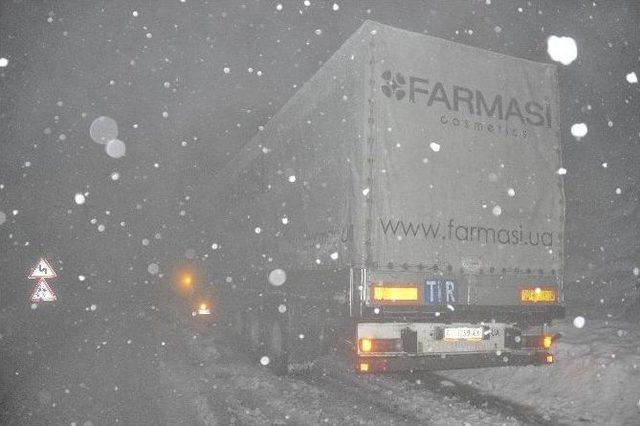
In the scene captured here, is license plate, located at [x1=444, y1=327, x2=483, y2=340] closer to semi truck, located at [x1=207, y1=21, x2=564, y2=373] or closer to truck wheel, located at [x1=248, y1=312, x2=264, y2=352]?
semi truck, located at [x1=207, y1=21, x2=564, y2=373]

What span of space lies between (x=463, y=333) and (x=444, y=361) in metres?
0.42

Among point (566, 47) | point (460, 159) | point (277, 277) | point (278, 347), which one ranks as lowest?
point (278, 347)

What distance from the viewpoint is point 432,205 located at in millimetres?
6047

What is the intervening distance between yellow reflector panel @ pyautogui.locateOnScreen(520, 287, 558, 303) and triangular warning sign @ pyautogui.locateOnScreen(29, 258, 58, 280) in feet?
31.5

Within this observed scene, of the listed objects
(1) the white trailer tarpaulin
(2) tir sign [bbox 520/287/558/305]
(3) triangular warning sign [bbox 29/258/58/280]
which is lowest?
(2) tir sign [bbox 520/287/558/305]

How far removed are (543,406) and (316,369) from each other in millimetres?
3714

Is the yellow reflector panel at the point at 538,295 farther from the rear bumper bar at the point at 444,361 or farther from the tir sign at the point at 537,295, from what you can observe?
the rear bumper bar at the point at 444,361

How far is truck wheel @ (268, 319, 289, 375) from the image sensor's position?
26.3ft

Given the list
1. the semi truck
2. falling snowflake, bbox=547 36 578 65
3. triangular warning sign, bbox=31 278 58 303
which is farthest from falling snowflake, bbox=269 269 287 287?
falling snowflake, bbox=547 36 578 65

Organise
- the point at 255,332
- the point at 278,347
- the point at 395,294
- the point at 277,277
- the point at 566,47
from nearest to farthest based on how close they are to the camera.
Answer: the point at 395,294
the point at 278,347
the point at 277,277
the point at 255,332
the point at 566,47

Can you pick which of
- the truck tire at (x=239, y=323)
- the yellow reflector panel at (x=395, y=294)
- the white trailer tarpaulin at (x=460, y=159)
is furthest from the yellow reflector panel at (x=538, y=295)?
the truck tire at (x=239, y=323)

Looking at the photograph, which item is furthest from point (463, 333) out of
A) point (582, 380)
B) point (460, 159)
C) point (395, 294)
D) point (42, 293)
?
point (42, 293)

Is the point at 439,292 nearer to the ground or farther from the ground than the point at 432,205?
nearer to the ground

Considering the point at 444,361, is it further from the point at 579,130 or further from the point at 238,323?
the point at 579,130
